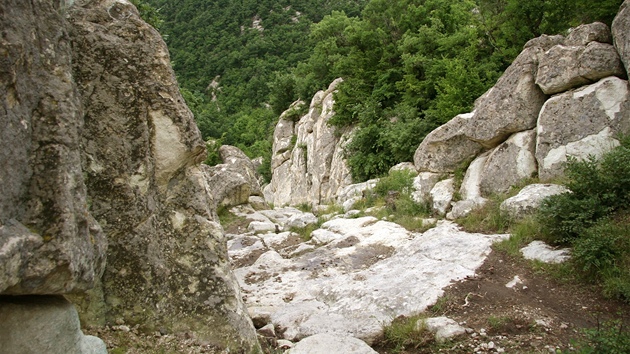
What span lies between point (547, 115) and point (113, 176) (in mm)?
9131

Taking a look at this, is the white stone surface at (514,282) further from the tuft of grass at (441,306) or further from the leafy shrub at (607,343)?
the leafy shrub at (607,343)

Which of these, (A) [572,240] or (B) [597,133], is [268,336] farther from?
(B) [597,133]

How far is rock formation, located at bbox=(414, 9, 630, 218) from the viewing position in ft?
29.9

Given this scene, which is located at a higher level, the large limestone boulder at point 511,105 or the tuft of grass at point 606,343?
the large limestone boulder at point 511,105

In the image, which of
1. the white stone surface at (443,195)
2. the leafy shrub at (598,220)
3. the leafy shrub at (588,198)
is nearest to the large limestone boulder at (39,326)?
the leafy shrub at (598,220)

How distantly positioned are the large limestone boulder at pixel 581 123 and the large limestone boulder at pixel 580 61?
0.24m

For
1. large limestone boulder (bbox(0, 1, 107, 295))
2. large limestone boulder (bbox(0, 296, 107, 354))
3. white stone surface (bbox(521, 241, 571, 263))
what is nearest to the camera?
large limestone boulder (bbox(0, 1, 107, 295))

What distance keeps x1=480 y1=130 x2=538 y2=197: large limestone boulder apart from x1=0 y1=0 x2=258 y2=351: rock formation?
766 centimetres

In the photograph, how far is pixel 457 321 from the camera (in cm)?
568

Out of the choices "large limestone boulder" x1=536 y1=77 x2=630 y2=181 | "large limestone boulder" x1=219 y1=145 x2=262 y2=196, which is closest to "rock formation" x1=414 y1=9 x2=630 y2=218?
"large limestone boulder" x1=536 y1=77 x2=630 y2=181

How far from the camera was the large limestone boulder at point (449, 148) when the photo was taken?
489 inches

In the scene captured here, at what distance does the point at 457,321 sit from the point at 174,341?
3.41 m

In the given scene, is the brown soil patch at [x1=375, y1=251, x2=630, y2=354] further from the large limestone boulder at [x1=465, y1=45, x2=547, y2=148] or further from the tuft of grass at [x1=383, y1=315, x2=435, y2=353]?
the large limestone boulder at [x1=465, y1=45, x2=547, y2=148]

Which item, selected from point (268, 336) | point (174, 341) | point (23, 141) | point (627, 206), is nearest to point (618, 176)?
point (627, 206)
